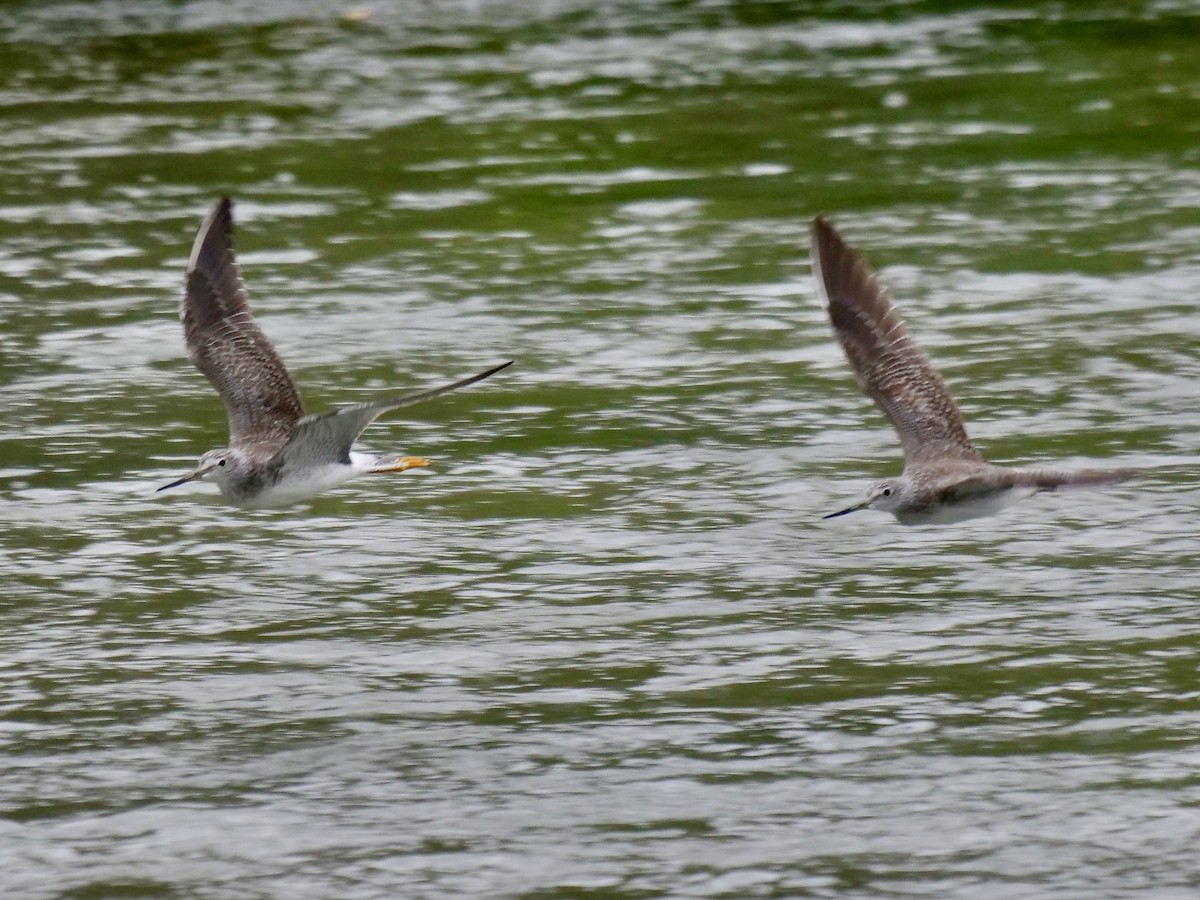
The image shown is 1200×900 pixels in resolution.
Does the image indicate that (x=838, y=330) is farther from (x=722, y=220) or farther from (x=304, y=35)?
(x=304, y=35)

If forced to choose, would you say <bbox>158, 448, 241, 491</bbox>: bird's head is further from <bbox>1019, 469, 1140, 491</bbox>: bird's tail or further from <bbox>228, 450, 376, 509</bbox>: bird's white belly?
<bbox>1019, 469, 1140, 491</bbox>: bird's tail

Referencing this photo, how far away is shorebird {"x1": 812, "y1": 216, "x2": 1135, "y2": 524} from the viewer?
7922 millimetres

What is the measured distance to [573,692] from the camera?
7336mm

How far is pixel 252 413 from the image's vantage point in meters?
8.87

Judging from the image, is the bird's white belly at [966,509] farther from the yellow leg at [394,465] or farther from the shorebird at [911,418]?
the yellow leg at [394,465]

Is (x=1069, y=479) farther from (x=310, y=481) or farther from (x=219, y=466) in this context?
(x=219, y=466)

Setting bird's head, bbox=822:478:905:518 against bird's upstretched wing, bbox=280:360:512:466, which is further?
bird's head, bbox=822:478:905:518

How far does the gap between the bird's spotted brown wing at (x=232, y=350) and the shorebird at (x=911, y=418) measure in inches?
82.0

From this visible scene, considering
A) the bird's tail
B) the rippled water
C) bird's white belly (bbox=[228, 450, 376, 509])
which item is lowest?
the rippled water

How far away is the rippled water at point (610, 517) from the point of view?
6.38 metres

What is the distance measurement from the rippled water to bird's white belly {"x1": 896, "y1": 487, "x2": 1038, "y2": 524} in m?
0.23

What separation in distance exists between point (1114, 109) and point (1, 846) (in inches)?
451

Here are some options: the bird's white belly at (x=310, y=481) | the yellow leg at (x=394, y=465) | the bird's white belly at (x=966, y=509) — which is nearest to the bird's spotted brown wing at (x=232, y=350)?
the bird's white belly at (x=310, y=481)

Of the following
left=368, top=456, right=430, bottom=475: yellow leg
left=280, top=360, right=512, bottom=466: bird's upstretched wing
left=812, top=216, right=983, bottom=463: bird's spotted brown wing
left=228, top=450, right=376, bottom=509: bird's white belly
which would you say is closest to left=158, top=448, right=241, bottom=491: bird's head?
left=228, top=450, right=376, bottom=509: bird's white belly
